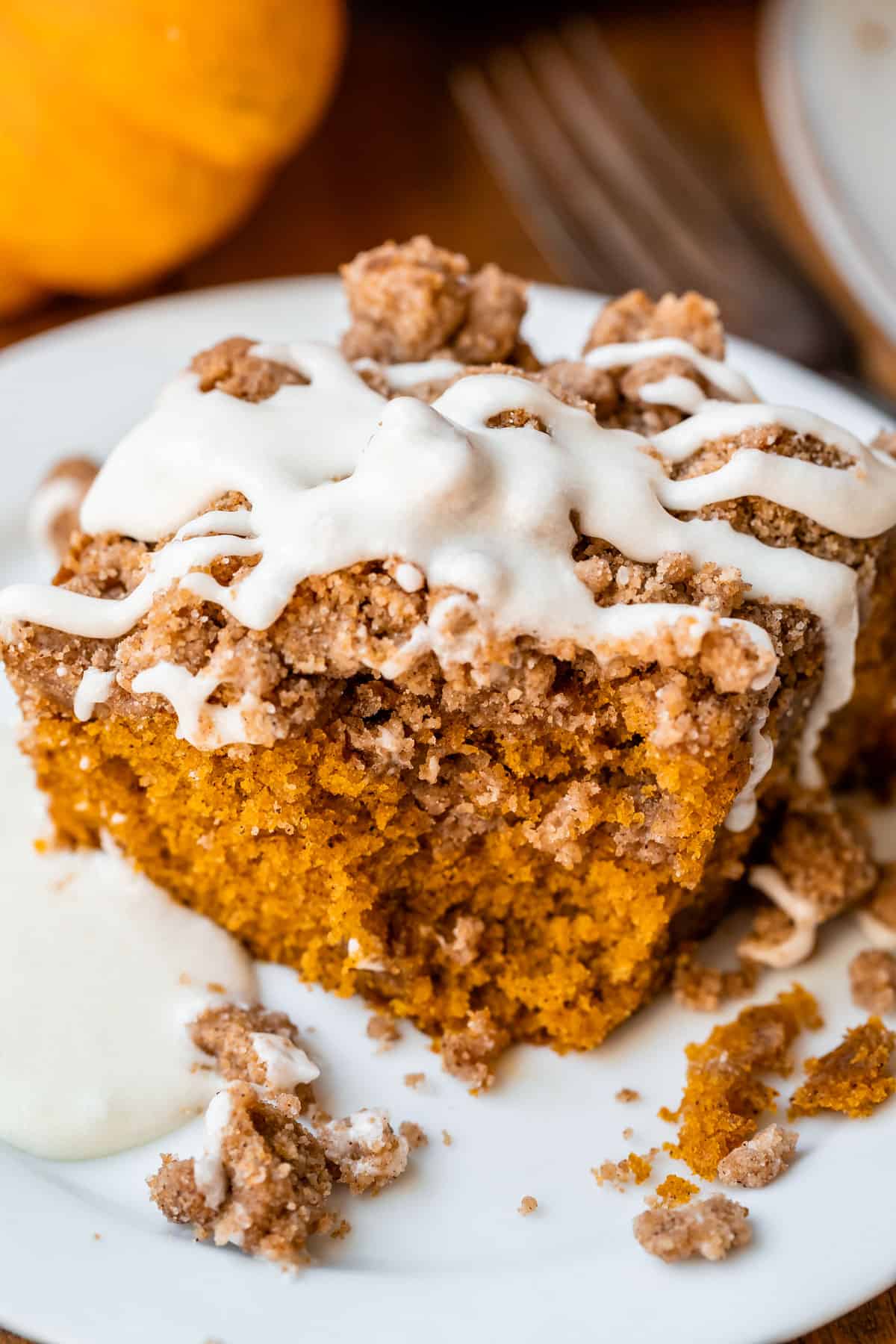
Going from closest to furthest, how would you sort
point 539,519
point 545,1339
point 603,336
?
point 545,1339
point 539,519
point 603,336

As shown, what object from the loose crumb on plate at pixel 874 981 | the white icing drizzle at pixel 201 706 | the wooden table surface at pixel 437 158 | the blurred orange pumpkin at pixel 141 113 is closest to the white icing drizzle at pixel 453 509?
the white icing drizzle at pixel 201 706

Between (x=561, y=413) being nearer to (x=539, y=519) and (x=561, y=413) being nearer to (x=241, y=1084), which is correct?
(x=539, y=519)

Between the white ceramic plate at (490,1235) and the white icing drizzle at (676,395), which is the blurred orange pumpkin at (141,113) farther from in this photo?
the white ceramic plate at (490,1235)

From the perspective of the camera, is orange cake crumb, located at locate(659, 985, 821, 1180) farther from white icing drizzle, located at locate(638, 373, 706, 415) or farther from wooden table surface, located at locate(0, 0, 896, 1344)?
wooden table surface, located at locate(0, 0, 896, 1344)

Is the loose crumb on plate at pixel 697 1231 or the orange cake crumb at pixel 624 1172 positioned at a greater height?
the loose crumb on plate at pixel 697 1231

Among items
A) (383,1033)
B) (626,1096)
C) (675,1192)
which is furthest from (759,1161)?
(383,1033)

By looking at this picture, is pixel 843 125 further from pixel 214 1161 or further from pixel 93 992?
pixel 214 1161

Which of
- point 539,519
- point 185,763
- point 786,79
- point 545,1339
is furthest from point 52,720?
point 786,79

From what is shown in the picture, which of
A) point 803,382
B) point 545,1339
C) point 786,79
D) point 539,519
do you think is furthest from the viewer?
point 786,79
